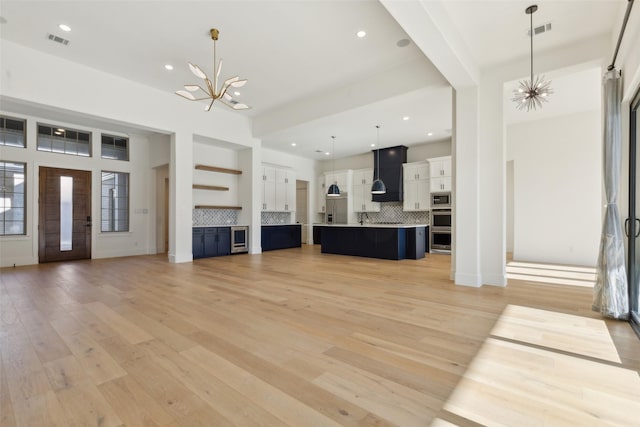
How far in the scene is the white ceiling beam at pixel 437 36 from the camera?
2857mm

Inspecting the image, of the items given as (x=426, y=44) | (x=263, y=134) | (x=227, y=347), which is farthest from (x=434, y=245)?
(x=227, y=347)

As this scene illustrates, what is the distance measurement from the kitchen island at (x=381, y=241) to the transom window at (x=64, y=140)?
6.68 metres

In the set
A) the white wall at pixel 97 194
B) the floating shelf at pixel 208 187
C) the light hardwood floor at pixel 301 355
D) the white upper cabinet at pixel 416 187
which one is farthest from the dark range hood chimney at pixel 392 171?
the white wall at pixel 97 194

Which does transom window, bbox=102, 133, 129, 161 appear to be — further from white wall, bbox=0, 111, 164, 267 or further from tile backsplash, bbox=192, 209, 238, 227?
tile backsplash, bbox=192, 209, 238, 227

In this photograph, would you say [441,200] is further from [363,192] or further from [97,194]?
[97,194]

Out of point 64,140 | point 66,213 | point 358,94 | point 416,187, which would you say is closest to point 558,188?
point 416,187

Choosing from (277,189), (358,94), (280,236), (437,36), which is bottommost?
(280,236)

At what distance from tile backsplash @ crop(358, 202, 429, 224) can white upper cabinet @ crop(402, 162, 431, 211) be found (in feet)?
1.31

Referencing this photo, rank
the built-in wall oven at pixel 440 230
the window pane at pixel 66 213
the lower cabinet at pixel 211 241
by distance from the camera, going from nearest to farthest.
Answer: the window pane at pixel 66 213 < the lower cabinet at pixel 211 241 < the built-in wall oven at pixel 440 230

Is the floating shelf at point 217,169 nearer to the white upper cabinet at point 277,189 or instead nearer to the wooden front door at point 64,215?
the white upper cabinet at point 277,189

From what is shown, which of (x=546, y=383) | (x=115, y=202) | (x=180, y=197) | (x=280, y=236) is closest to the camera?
(x=546, y=383)

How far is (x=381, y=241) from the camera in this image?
7211 millimetres

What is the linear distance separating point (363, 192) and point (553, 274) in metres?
6.34

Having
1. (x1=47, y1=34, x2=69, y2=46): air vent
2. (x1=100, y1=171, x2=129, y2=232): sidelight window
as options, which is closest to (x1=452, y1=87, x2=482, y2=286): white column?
(x1=47, y1=34, x2=69, y2=46): air vent
